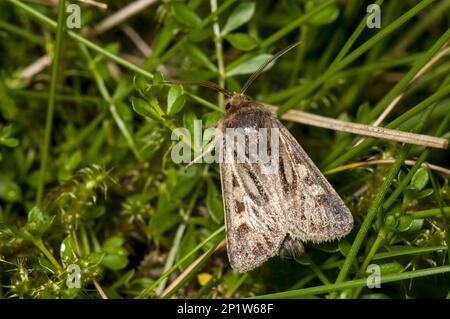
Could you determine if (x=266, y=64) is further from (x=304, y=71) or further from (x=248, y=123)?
(x=304, y=71)

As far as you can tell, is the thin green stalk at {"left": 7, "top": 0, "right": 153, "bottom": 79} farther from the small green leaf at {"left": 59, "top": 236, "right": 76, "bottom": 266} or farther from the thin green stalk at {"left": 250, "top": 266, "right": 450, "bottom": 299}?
the thin green stalk at {"left": 250, "top": 266, "right": 450, "bottom": 299}

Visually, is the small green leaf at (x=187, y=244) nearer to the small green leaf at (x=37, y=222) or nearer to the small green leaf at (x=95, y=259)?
the small green leaf at (x=95, y=259)

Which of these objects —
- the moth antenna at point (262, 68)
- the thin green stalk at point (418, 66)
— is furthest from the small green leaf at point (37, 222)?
the thin green stalk at point (418, 66)

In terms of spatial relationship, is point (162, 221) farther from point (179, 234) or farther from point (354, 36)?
point (354, 36)

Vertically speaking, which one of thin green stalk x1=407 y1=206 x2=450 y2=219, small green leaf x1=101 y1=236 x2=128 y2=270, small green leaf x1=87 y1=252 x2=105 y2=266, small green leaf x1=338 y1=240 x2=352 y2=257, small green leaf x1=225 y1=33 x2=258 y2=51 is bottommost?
small green leaf x1=101 y1=236 x2=128 y2=270

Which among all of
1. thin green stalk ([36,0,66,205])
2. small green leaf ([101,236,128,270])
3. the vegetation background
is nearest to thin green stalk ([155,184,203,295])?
the vegetation background

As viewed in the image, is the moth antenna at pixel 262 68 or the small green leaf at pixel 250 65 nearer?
the moth antenna at pixel 262 68

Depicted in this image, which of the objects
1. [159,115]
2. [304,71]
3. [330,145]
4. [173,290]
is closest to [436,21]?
[304,71]

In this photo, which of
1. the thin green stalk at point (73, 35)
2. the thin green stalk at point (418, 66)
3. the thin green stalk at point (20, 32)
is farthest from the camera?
the thin green stalk at point (20, 32)
